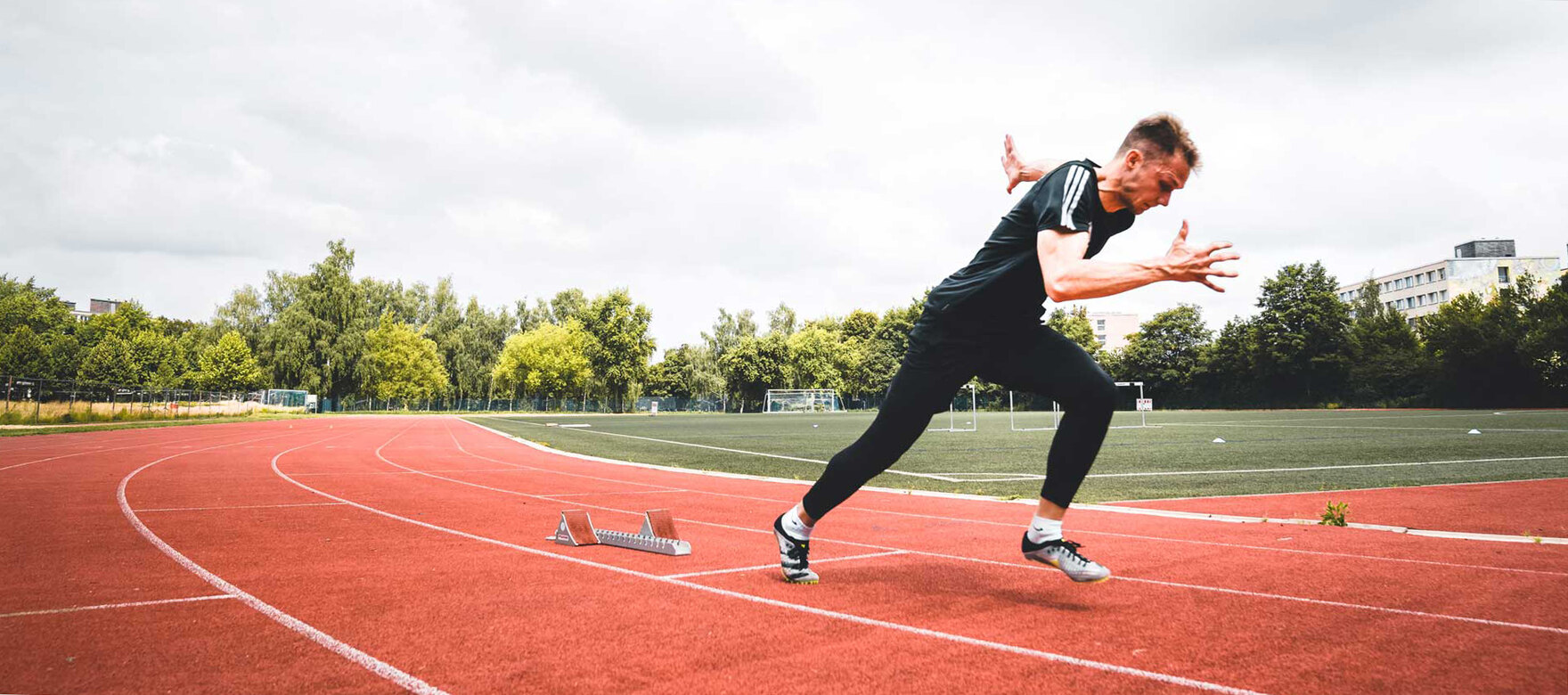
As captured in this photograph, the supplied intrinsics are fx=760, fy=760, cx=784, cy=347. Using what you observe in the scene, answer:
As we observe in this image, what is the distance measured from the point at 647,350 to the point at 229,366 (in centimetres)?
3450

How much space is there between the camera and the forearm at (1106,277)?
2.66m

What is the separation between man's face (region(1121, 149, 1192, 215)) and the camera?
3.09 meters

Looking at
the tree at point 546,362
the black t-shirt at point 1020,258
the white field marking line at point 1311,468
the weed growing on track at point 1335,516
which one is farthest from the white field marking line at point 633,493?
the tree at point 546,362

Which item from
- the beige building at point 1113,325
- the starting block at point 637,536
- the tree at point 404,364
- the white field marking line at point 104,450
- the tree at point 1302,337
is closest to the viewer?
the starting block at point 637,536

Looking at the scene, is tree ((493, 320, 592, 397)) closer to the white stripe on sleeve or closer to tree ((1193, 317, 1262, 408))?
tree ((1193, 317, 1262, 408))

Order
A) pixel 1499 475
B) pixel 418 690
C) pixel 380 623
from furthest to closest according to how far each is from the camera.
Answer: pixel 1499 475
pixel 380 623
pixel 418 690

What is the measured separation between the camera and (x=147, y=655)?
2666 mm

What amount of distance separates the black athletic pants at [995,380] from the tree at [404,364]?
69.5 m

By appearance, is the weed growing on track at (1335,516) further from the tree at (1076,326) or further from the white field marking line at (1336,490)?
the tree at (1076,326)

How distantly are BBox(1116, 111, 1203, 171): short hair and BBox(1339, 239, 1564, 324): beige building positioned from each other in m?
92.4

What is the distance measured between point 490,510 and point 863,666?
5.35 metres

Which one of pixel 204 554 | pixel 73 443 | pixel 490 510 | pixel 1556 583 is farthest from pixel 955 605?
pixel 73 443

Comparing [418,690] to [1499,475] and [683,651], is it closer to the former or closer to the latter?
[683,651]

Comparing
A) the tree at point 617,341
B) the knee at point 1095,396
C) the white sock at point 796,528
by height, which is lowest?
the white sock at point 796,528
